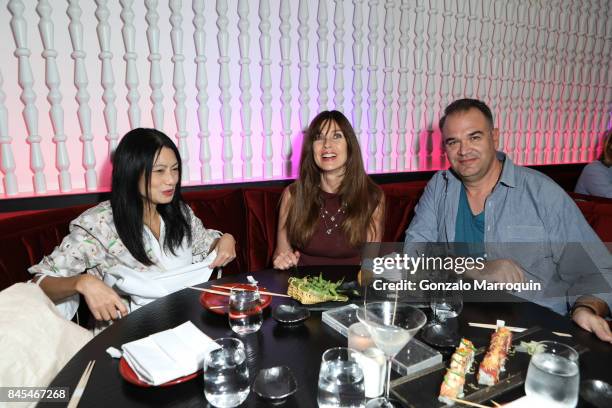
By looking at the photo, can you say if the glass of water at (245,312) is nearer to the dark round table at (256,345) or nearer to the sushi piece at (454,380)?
the dark round table at (256,345)

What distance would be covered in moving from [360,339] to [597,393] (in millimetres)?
541

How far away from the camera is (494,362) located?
931 millimetres

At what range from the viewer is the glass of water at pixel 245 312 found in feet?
3.80

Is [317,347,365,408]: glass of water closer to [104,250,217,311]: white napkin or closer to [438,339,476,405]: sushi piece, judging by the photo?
[438,339,476,405]: sushi piece

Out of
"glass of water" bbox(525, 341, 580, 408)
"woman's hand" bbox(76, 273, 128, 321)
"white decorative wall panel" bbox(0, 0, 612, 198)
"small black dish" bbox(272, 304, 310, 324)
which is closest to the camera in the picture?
"glass of water" bbox(525, 341, 580, 408)

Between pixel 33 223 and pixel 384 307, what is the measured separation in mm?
1707

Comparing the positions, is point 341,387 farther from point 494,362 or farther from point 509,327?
point 509,327

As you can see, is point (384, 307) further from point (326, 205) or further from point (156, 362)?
point (326, 205)

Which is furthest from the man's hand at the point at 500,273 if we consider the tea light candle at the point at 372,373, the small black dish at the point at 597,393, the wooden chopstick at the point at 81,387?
the wooden chopstick at the point at 81,387

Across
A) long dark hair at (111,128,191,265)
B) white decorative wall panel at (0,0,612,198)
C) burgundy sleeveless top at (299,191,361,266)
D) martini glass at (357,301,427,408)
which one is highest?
white decorative wall panel at (0,0,612,198)

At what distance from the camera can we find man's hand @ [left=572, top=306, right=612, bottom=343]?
3.67 feet

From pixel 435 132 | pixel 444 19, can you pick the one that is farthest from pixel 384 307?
pixel 444 19

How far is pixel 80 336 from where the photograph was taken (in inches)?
54.1

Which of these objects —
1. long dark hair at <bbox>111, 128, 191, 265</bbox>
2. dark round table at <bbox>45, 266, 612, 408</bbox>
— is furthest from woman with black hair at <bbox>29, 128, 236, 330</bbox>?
dark round table at <bbox>45, 266, 612, 408</bbox>
